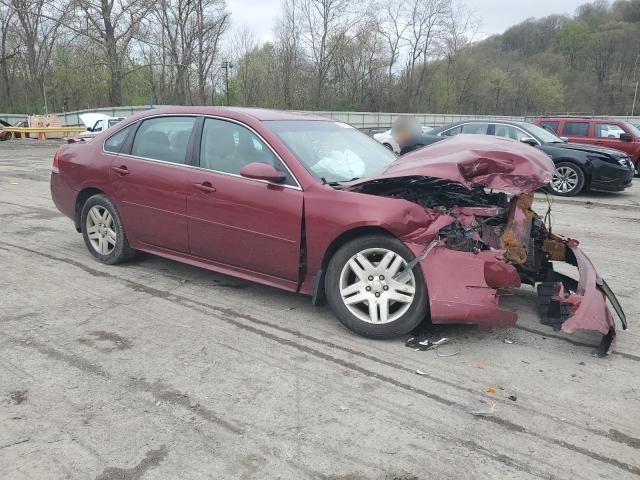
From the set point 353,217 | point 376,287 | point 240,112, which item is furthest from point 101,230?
point 376,287

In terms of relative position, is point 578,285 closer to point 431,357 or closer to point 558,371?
point 558,371

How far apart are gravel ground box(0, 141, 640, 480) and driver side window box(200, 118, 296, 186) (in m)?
1.13

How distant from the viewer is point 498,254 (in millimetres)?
→ 3627

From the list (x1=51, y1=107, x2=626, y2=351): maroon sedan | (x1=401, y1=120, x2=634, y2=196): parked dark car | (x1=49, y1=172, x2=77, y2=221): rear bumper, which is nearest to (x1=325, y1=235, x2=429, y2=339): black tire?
(x1=51, y1=107, x2=626, y2=351): maroon sedan

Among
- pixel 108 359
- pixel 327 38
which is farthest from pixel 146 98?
pixel 108 359

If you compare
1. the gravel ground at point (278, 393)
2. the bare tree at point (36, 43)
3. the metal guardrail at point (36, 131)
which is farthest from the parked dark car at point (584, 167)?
the bare tree at point (36, 43)

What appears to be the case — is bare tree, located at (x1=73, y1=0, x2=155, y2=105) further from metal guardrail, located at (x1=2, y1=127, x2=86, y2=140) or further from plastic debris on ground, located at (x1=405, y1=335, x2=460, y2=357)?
plastic debris on ground, located at (x1=405, y1=335, x2=460, y2=357)

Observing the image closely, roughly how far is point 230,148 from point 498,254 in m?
2.30

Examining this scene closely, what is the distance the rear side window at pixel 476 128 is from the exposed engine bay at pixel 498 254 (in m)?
8.84

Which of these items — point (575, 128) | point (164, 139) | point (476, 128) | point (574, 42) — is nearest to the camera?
point (164, 139)

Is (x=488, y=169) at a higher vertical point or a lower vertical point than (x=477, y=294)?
higher

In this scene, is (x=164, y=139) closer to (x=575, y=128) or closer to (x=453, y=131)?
(x=453, y=131)

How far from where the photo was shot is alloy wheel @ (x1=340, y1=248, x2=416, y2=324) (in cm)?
363

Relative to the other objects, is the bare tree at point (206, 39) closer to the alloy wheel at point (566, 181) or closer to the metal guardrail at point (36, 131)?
the metal guardrail at point (36, 131)
